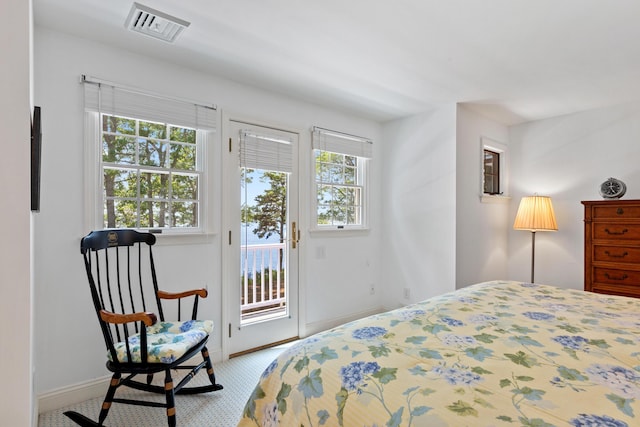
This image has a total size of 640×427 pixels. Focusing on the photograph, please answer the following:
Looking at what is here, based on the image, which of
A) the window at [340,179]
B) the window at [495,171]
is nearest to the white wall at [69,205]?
the window at [340,179]

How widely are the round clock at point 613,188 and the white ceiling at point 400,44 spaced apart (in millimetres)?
829

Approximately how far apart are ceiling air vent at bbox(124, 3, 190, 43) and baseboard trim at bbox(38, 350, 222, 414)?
2.28m

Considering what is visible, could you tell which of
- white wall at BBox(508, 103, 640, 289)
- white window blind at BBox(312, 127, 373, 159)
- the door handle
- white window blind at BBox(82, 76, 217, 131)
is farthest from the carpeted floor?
white wall at BBox(508, 103, 640, 289)

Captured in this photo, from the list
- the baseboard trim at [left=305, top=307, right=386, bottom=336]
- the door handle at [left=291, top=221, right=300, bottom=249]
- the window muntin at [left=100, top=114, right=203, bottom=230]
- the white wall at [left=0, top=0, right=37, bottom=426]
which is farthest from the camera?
the baseboard trim at [left=305, top=307, right=386, bottom=336]

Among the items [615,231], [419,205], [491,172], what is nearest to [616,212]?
[615,231]

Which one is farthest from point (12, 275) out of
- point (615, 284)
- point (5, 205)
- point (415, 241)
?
point (615, 284)

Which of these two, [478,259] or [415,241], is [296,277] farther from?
[478,259]

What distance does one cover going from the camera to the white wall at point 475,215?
145 inches

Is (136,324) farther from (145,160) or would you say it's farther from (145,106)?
(145,106)

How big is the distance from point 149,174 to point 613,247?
413 centimetres

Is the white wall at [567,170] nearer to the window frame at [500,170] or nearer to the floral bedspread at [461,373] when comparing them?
the window frame at [500,170]

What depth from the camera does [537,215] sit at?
3789 millimetres

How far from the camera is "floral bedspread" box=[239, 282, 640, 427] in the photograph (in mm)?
858

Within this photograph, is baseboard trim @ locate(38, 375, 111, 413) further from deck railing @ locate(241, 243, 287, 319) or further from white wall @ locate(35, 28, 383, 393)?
deck railing @ locate(241, 243, 287, 319)
